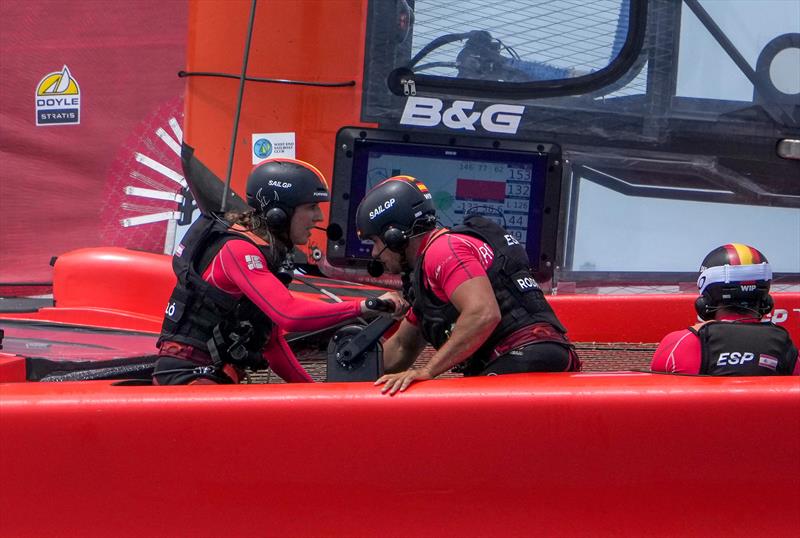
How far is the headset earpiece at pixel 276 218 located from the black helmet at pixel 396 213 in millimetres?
266

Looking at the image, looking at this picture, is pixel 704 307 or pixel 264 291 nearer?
pixel 264 291

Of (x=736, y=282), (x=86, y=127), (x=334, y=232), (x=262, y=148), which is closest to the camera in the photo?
(x=736, y=282)

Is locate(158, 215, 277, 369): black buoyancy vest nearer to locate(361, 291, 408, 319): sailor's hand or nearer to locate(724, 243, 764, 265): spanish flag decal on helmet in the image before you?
locate(361, 291, 408, 319): sailor's hand

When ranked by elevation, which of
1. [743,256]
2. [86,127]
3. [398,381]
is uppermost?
[86,127]

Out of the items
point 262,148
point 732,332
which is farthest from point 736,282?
point 262,148

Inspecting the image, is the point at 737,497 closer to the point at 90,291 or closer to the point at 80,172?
the point at 90,291

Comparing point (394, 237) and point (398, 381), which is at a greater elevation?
point (394, 237)

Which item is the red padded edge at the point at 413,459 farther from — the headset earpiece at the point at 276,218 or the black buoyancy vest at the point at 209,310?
the headset earpiece at the point at 276,218

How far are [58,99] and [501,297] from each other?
6.20 meters

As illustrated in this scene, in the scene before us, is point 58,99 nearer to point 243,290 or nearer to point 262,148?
point 262,148

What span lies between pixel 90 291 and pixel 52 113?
391 cm

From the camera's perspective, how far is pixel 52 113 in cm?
870

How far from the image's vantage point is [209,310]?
3.55 m

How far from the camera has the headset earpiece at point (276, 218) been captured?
142 inches
